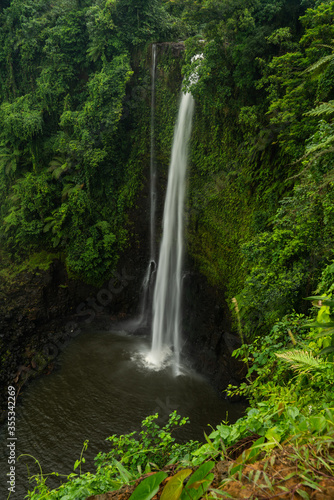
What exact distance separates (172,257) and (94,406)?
4809 millimetres

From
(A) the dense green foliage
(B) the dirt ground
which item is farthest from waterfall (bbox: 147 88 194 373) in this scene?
(B) the dirt ground

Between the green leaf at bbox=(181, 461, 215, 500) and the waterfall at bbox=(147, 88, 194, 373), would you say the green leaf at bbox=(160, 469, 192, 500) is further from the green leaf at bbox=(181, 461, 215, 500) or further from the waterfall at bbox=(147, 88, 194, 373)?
the waterfall at bbox=(147, 88, 194, 373)

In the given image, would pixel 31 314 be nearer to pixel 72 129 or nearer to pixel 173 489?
pixel 72 129

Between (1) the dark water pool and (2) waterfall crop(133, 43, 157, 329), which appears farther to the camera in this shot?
Result: (2) waterfall crop(133, 43, 157, 329)

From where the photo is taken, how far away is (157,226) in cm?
1070

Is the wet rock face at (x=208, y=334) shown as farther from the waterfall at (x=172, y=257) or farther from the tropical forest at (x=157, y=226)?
the waterfall at (x=172, y=257)

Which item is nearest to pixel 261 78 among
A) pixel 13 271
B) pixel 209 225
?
pixel 209 225

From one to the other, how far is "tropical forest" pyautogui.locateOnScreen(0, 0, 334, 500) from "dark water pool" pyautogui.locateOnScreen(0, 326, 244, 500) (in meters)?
0.04

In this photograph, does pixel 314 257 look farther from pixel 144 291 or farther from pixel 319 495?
pixel 144 291

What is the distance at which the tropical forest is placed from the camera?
13.9ft

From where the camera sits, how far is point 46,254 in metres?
11.1

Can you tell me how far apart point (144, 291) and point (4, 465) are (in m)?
6.11

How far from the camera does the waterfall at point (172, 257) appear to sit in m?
9.41

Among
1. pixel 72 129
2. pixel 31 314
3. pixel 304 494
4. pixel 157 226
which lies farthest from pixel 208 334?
pixel 72 129
